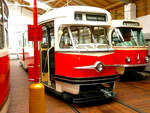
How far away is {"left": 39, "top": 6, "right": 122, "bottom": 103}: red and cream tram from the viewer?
16.1 feet

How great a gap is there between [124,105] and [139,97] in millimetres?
1003

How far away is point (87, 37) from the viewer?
5473 millimetres

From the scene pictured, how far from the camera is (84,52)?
16.2 ft

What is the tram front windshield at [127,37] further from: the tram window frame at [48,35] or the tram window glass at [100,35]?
the tram window frame at [48,35]

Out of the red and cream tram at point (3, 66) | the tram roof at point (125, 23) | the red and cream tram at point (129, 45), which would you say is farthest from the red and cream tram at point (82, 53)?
the tram roof at point (125, 23)

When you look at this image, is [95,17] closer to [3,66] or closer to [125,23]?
[3,66]

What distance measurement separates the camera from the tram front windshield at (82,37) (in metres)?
5.23

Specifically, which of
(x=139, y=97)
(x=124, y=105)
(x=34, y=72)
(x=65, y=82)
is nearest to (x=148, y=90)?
(x=139, y=97)

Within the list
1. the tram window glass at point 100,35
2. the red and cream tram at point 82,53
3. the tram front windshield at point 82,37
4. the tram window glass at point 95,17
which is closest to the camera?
the red and cream tram at point 82,53

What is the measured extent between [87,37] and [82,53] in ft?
2.48

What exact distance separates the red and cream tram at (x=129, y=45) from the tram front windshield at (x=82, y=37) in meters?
2.80

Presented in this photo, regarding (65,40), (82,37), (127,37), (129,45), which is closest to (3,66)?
(65,40)

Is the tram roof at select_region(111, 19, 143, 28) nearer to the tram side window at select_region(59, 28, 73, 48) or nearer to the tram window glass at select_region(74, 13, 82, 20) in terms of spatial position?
the tram window glass at select_region(74, 13, 82, 20)

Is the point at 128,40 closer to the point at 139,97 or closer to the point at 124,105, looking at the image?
the point at 139,97
